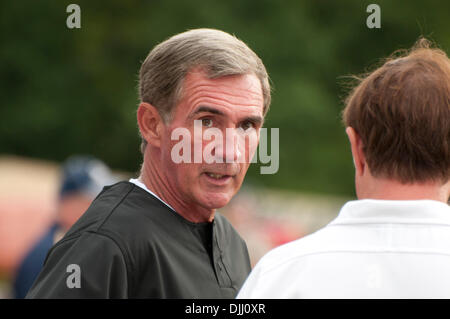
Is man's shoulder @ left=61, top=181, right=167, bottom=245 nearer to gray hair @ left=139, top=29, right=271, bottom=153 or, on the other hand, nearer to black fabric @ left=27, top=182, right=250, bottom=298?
black fabric @ left=27, top=182, right=250, bottom=298

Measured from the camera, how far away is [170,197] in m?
2.62

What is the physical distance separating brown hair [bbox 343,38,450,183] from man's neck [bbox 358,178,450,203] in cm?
2

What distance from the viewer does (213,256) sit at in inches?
103

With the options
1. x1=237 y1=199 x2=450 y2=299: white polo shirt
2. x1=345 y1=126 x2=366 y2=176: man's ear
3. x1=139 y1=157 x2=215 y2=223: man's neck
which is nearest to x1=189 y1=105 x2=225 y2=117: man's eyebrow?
x1=139 y1=157 x2=215 y2=223: man's neck

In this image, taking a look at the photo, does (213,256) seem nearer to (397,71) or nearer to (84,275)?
(84,275)

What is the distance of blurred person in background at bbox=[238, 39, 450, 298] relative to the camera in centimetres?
184

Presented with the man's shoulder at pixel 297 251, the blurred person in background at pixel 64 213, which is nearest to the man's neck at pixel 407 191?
the man's shoulder at pixel 297 251

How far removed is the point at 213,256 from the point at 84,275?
564 millimetres

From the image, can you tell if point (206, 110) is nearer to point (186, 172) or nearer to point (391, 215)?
point (186, 172)

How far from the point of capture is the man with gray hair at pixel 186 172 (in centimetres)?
235

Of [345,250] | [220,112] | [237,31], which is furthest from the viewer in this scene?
[237,31]

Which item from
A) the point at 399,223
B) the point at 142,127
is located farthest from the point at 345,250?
the point at 142,127

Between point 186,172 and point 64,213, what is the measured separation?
3.20 meters

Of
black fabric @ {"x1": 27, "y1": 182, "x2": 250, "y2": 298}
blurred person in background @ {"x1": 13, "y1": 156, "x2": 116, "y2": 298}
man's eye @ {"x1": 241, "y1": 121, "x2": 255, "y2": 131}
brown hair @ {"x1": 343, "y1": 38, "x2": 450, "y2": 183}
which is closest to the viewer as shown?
brown hair @ {"x1": 343, "y1": 38, "x2": 450, "y2": 183}
